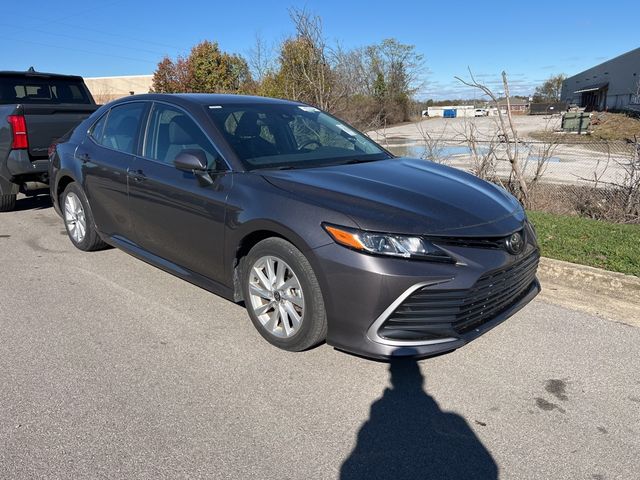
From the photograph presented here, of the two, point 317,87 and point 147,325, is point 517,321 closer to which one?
point 147,325

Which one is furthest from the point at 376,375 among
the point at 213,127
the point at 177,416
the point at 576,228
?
the point at 576,228

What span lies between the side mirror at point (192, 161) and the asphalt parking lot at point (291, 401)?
120 cm

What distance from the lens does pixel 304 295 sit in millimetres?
3189

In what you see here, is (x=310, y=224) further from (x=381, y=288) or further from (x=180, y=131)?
(x=180, y=131)

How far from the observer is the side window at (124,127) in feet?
15.3

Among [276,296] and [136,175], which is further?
[136,175]

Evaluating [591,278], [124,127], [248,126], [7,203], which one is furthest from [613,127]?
[124,127]

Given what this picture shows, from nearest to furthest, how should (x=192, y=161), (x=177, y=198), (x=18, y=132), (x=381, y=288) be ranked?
(x=381, y=288), (x=192, y=161), (x=177, y=198), (x=18, y=132)

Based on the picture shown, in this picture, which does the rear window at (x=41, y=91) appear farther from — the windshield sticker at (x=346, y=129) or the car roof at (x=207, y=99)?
the windshield sticker at (x=346, y=129)

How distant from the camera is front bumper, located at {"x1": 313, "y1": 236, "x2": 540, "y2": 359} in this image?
287 centimetres

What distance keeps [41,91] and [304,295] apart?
754 cm

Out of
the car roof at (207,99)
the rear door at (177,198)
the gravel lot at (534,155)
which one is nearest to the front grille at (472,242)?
the rear door at (177,198)

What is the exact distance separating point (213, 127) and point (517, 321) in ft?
9.07

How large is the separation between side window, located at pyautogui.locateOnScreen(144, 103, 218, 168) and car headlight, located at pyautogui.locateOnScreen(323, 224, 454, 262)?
139 cm
